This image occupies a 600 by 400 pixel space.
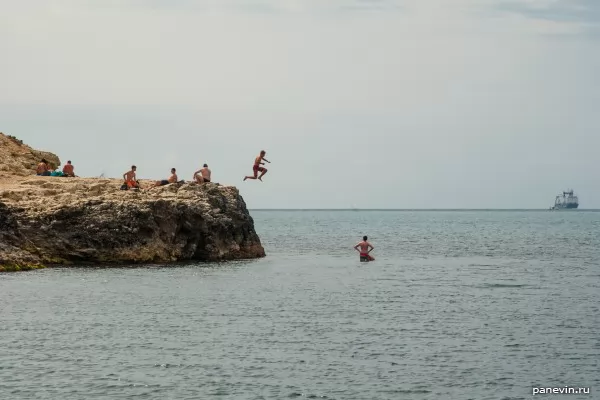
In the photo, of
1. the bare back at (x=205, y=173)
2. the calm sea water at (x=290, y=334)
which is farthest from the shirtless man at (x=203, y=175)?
the calm sea water at (x=290, y=334)

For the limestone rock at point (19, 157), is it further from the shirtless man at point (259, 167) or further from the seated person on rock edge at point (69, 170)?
the shirtless man at point (259, 167)

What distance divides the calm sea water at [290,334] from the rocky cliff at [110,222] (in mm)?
2776

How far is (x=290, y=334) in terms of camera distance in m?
28.1

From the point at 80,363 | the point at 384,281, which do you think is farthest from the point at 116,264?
the point at 80,363

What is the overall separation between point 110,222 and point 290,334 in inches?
933

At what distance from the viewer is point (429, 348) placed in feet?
84.7

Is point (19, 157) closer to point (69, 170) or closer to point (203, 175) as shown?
point (69, 170)

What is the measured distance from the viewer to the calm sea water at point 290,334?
2152cm

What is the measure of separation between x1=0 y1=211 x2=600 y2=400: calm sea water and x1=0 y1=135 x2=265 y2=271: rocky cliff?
2776 millimetres

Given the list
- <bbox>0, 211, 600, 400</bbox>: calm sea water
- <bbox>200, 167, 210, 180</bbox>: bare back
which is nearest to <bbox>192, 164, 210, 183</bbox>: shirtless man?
<bbox>200, 167, 210, 180</bbox>: bare back

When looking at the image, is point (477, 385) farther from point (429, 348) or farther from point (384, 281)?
point (384, 281)

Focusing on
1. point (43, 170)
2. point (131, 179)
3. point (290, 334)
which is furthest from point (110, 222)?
point (290, 334)

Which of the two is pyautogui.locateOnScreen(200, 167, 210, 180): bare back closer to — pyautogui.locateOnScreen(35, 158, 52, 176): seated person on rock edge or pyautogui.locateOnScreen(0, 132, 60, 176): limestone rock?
pyautogui.locateOnScreen(35, 158, 52, 176): seated person on rock edge

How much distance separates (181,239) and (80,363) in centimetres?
2870
